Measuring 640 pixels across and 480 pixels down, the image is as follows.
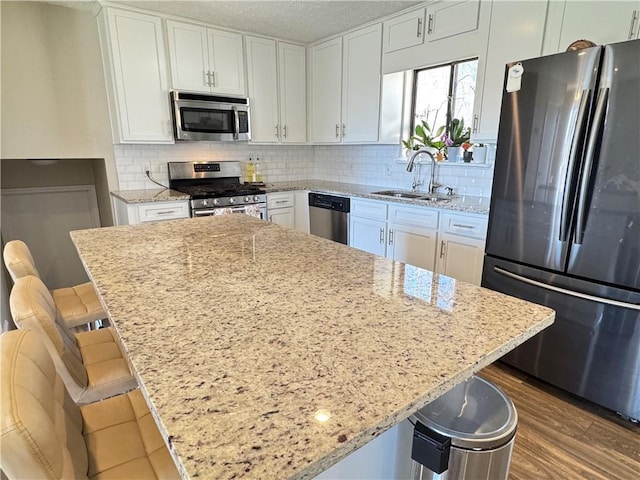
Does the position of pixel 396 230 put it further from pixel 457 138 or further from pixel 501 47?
pixel 501 47

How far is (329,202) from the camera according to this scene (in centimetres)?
383

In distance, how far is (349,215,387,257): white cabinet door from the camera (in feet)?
11.0

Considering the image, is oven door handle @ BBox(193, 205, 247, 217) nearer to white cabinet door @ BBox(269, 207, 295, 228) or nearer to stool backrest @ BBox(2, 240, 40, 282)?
white cabinet door @ BBox(269, 207, 295, 228)

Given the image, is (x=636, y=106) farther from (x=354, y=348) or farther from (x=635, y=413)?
(x=354, y=348)

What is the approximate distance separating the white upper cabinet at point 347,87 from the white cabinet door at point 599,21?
1591mm

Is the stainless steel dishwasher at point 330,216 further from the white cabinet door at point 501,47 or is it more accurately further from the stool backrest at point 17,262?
the stool backrest at point 17,262

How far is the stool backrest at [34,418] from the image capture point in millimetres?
618

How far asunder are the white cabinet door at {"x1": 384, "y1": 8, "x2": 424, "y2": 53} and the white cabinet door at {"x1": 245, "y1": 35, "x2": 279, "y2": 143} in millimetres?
1269

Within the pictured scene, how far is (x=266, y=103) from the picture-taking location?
399cm

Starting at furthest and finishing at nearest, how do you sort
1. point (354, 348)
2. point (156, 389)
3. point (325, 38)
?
point (325, 38), point (354, 348), point (156, 389)

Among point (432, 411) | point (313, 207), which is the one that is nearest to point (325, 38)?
point (313, 207)

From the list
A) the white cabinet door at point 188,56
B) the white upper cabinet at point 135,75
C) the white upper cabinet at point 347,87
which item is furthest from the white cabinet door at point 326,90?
the white upper cabinet at point 135,75

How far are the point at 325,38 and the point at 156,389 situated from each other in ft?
13.4

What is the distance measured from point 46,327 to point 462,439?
1.22m
